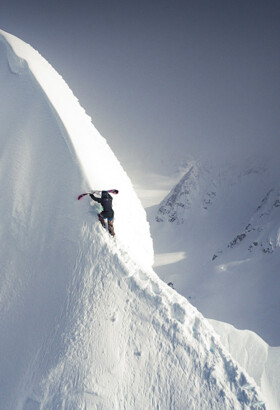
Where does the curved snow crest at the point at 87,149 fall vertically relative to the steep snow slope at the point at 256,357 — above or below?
above

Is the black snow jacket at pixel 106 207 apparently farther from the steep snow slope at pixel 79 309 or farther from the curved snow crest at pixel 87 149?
the curved snow crest at pixel 87 149

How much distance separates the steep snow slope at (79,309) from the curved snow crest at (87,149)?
0.28ft

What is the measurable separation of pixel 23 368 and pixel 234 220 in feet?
353

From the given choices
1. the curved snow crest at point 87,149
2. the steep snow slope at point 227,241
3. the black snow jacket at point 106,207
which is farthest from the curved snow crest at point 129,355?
the steep snow slope at point 227,241

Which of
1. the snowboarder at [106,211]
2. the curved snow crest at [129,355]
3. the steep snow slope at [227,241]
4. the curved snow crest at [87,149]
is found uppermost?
the steep snow slope at [227,241]

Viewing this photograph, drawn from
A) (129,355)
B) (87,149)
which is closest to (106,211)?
(87,149)

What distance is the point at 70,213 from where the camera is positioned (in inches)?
370

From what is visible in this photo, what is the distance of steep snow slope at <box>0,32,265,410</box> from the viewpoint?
287 inches

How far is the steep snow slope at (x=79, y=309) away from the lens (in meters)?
7.30

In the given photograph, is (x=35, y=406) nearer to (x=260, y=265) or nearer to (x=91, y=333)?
(x=91, y=333)

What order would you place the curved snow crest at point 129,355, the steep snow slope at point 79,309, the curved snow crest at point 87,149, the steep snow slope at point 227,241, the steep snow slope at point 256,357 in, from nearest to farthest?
1. the curved snow crest at point 129,355
2. the steep snow slope at point 79,309
3. the curved snow crest at point 87,149
4. the steep snow slope at point 256,357
5. the steep snow slope at point 227,241

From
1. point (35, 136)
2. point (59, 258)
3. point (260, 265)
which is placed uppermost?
point (260, 265)

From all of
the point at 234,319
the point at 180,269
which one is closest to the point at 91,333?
the point at 234,319

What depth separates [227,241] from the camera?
94312 mm
